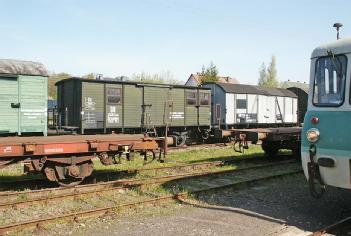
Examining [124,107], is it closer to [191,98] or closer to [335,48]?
[191,98]

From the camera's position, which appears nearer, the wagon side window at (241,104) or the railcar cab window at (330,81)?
the railcar cab window at (330,81)

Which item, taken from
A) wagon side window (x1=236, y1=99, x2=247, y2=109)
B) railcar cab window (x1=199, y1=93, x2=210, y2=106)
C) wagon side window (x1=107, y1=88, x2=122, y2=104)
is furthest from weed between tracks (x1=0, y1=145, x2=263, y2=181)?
wagon side window (x1=236, y1=99, x2=247, y2=109)

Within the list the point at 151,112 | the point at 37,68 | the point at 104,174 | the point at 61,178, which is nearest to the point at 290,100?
the point at 151,112

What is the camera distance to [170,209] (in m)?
7.46

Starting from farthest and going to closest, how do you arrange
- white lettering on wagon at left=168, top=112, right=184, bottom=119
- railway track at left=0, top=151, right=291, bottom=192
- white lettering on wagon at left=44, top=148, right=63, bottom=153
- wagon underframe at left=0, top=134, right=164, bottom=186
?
white lettering on wagon at left=168, top=112, right=184, bottom=119 < railway track at left=0, top=151, right=291, bottom=192 < white lettering on wagon at left=44, top=148, right=63, bottom=153 < wagon underframe at left=0, top=134, right=164, bottom=186

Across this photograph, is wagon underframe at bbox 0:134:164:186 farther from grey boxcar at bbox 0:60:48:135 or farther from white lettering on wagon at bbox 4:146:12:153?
grey boxcar at bbox 0:60:48:135

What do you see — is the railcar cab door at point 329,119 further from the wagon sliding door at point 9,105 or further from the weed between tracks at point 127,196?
the wagon sliding door at point 9,105

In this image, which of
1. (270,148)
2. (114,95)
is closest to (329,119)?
(270,148)

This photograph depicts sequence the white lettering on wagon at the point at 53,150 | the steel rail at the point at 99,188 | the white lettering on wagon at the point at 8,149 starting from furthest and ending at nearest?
1. the white lettering on wagon at the point at 53,150
2. the white lettering on wagon at the point at 8,149
3. the steel rail at the point at 99,188

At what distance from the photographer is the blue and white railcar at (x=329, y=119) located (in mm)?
5945

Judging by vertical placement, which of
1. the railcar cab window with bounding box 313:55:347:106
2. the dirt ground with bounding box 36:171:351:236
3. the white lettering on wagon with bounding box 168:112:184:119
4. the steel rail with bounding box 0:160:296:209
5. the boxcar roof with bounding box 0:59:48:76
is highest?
the boxcar roof with bounding box 0:59:48:76

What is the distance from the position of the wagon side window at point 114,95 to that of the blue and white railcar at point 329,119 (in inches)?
499

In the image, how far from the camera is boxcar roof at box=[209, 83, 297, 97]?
2405 centimetres

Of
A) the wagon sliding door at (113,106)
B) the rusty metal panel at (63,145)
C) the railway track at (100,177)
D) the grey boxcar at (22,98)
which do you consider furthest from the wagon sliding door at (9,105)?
the rusty metal panel at (63,145)
